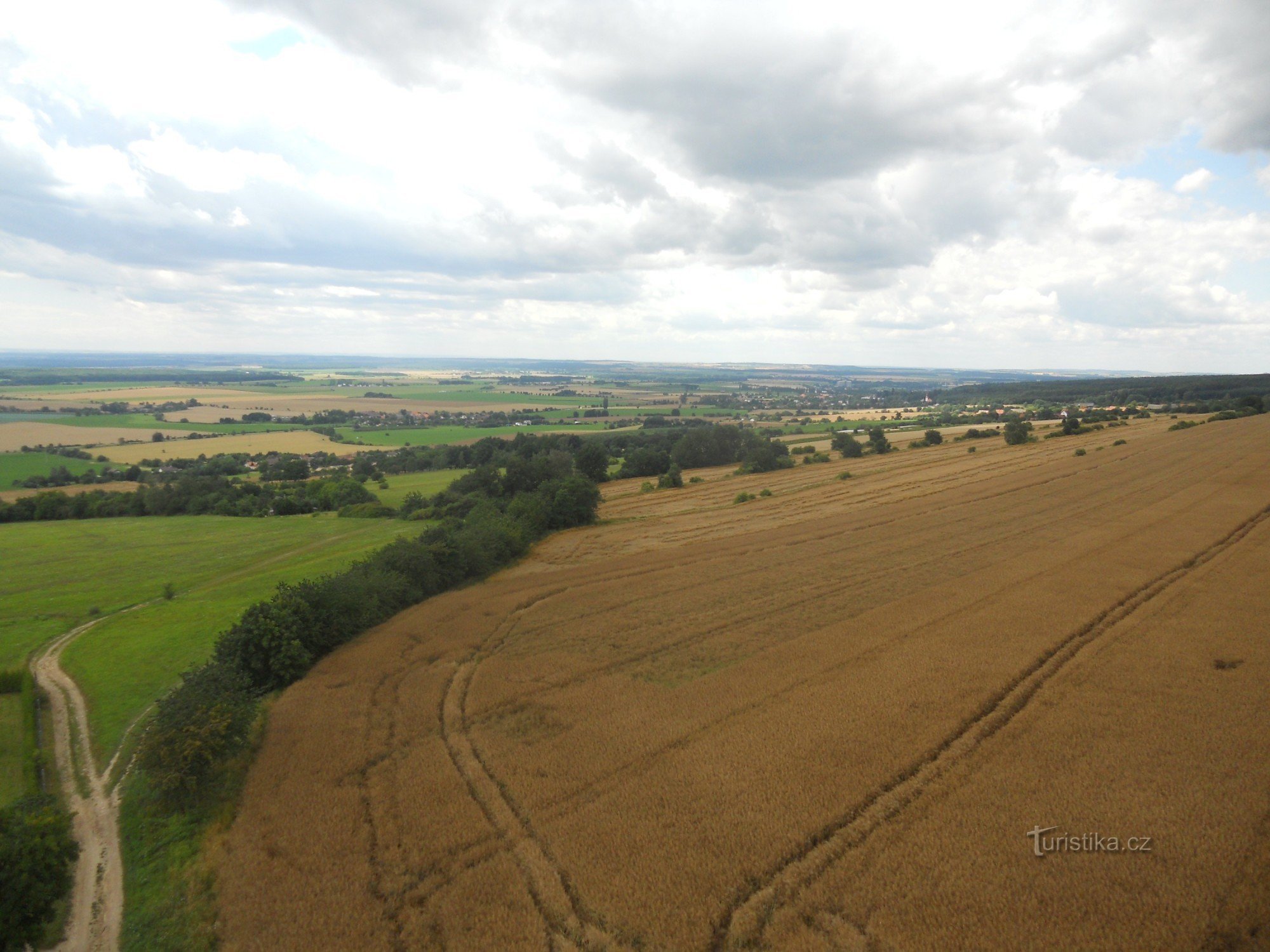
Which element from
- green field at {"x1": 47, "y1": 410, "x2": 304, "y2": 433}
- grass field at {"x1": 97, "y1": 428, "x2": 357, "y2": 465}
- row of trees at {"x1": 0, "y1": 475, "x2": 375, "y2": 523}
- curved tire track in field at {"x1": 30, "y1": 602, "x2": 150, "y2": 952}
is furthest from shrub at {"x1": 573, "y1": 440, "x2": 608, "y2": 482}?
green field at {"x1": 47, "y1": 410, "x2": 304, "y2": 433}

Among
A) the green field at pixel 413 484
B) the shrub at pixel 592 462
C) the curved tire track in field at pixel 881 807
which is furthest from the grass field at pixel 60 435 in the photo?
the curved tire track in field at pixel 881 807

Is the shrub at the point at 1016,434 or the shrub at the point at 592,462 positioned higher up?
the shrub at the point at 1016,434

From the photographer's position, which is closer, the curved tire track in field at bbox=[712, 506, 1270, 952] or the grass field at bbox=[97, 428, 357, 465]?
the curved tire track in field at bbox=[712, 506, 1270, 952]

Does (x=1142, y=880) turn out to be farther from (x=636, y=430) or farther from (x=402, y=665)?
(x=636, y=430)

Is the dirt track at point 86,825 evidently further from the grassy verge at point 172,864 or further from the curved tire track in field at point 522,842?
the curved tire track in field at point 522,842

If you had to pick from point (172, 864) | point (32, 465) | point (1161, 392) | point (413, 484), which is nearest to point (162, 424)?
point (32, 465)

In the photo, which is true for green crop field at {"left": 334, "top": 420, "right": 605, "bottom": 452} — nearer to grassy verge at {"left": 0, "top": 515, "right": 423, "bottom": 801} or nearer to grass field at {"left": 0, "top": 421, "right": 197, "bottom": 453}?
grass field at {"left": 0, "top": 421, "right": 197, "bottom": 453}
